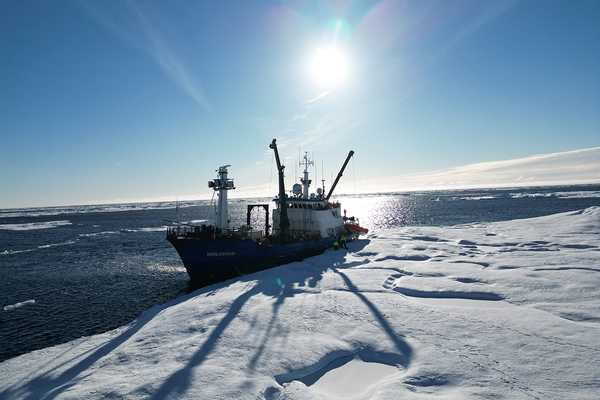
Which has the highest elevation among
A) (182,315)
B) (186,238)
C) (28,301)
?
(186,238)

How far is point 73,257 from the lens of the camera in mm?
43281

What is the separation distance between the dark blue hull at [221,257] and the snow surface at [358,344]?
5.64 m

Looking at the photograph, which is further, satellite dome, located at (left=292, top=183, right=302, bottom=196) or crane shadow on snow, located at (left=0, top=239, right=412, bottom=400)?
satellite dome, located at (left=292, top=183, right=302, bottom=196)

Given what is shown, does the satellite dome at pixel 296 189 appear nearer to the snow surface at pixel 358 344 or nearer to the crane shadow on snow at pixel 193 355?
the crane shadow on snow at pixel 193 355

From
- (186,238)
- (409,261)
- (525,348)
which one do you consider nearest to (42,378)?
(186,238)

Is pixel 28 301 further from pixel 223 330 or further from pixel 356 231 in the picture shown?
pixel 356 231

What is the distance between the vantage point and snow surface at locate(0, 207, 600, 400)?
30.5 ft

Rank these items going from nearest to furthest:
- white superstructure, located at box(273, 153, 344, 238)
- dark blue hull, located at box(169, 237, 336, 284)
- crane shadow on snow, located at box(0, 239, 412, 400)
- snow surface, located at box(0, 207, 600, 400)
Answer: snow surface, located at box(0, 207, 600, 400)
crane shadow on snow, located at box(0, 239, 412, 400)
dark blue hull, located at box(169, 237, 336, 284)
white superstructure, located at box(273, 153, 344, 238)

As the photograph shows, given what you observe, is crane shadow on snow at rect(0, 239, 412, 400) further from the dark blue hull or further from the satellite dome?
the satellite dome

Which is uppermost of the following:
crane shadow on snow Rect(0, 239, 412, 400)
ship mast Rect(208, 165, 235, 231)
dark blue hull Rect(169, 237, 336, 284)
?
ship mast Rect(208, 165, 235, 231)


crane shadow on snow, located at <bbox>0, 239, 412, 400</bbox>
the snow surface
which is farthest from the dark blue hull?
the snow surface

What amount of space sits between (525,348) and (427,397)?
4.86 metres

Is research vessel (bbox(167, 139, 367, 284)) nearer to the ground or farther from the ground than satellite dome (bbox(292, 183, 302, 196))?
nearer to the ground

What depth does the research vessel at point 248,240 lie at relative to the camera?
26.6 m
